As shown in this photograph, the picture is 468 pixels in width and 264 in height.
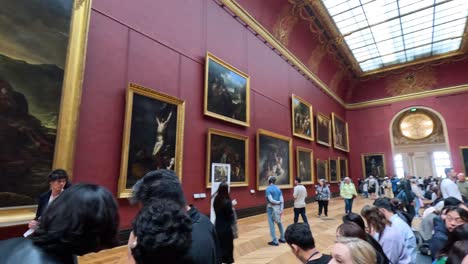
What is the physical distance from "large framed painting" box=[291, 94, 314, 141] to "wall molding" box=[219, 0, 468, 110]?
2058 millimetres

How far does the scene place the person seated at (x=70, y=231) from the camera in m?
0.98

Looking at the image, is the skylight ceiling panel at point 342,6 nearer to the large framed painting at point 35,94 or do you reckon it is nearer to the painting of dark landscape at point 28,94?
the large framed painting at point 35,94

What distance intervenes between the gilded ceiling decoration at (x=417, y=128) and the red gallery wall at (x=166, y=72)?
14991 mm

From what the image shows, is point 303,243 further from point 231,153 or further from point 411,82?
point 411,82

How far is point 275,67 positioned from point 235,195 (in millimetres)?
6846

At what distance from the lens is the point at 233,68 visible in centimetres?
958

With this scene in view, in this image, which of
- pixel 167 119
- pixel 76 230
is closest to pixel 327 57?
pixel 167 119

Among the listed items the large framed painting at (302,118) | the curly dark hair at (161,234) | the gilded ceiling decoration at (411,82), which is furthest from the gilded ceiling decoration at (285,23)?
the curly dark hair at (161,234)

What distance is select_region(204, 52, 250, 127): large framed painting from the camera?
8500 millimetres

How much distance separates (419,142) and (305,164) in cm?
1338

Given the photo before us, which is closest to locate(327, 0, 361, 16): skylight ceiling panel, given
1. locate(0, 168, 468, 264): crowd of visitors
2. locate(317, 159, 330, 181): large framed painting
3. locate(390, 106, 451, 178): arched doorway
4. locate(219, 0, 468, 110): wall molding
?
locate(219, 0, 468, 110): wall molding

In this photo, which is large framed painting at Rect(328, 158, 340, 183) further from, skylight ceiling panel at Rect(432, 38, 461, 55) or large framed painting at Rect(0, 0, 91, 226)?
large framed painting at Rect(0, 0, 91, 226)

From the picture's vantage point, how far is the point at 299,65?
15.0 metres

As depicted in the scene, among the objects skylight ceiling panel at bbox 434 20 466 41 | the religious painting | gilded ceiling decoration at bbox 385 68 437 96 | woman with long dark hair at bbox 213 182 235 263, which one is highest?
skylight ceiling panel at bbox 434 20 466 41
